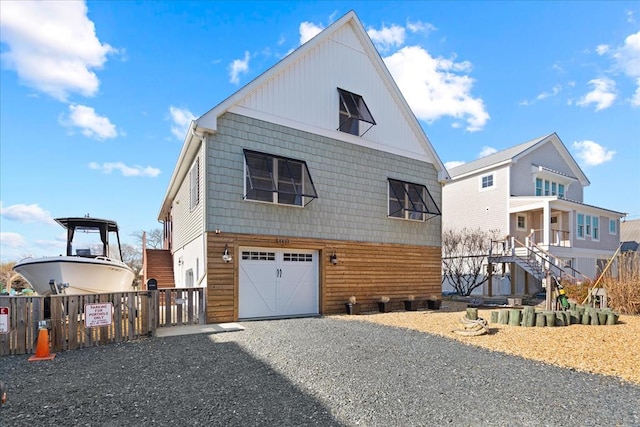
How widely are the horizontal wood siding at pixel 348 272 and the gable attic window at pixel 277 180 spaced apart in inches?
47.0

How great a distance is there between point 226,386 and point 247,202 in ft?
20.6

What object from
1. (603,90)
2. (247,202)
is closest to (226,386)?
(247,202)

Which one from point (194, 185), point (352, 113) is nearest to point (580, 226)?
point (352, 113)

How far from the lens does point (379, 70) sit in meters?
13.7

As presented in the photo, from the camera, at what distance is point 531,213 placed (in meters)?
22.1

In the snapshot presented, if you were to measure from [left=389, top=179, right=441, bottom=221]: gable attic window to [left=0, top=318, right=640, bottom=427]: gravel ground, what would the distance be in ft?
23.5

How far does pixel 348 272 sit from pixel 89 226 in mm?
9155

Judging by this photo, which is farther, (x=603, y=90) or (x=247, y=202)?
(x=603, y=90)

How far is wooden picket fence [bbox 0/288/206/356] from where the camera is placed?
254 inches

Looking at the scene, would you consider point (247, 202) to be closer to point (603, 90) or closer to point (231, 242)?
point (231, 242)

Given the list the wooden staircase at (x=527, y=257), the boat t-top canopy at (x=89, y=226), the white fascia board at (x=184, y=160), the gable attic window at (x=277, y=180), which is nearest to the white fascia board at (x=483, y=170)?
the wooden staircase at (x=527, y=257)

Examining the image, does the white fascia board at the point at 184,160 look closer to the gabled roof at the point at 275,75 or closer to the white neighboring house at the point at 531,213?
the gabled roof at the point at 275,75

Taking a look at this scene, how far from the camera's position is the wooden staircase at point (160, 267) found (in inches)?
647

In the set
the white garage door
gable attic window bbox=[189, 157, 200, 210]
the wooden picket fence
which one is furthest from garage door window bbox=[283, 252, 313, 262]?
the wooden picket fence
